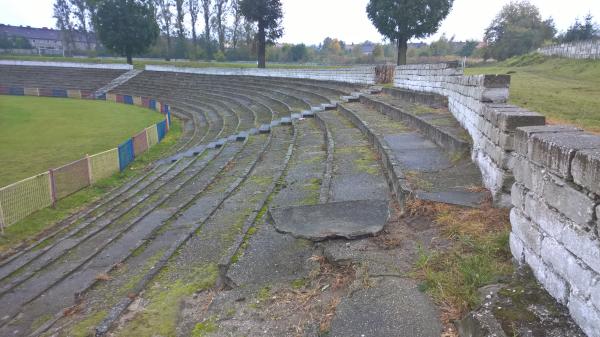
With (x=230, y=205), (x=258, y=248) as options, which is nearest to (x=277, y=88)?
(x=230, y=205)

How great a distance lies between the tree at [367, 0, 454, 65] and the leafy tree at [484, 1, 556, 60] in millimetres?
16890

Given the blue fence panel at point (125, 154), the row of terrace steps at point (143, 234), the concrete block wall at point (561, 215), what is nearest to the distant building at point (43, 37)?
the blue fence panel at point (125, 154)

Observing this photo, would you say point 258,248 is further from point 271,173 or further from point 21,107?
point 21,107

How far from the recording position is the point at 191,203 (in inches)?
370

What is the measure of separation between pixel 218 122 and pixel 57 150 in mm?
7668

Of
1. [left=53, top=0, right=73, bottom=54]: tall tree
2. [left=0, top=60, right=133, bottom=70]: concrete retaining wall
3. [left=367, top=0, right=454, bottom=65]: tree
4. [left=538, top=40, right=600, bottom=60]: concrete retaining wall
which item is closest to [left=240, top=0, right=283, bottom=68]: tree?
[left=367, top=0, right=454, bottom=65]: tree

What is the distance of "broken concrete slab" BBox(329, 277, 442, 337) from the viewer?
3.25 metres

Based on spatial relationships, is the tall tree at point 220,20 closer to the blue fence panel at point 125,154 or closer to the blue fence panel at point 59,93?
the blue fence panel at point 59,93

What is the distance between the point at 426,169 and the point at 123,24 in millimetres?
50961

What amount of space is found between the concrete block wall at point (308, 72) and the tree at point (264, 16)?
A: 4.36 m

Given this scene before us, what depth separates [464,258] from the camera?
153 inches

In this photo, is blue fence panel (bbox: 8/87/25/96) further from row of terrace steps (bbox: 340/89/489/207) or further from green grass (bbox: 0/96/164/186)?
row of terrace steps (bbox: 340/89/489/207)

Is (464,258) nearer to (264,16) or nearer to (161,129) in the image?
(161,129)

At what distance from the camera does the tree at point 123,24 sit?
4906 cm
